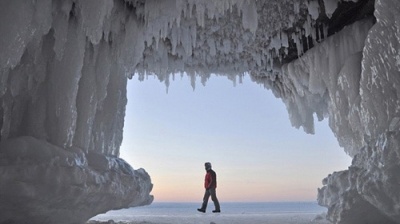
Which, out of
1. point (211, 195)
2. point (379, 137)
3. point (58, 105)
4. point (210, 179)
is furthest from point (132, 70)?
point (379, 137)

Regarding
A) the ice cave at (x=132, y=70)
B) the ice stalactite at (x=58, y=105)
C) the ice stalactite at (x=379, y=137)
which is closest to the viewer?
the ice stalactite at (x=379, y=137)

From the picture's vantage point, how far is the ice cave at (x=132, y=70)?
17.6 ft

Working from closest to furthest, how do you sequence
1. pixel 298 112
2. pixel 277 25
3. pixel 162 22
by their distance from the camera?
pixel 162 22 → pixel 277 25 → pixel 298 112

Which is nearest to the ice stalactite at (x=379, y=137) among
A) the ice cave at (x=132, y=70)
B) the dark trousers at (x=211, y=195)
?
the ice cave at (x=132, y=70)

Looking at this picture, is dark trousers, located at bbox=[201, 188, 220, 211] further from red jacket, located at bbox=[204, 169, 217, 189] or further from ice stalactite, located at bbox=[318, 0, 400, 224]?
ice stalactite, located at bbox=[318, 0, 400, 224]

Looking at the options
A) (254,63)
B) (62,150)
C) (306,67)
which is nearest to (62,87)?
(62,150)

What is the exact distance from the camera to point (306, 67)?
9523 millimetres

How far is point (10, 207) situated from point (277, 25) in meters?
6.37

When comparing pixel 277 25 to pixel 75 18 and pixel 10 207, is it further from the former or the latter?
pixel 10 207

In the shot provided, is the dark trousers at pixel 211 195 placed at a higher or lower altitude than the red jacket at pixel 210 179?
lower

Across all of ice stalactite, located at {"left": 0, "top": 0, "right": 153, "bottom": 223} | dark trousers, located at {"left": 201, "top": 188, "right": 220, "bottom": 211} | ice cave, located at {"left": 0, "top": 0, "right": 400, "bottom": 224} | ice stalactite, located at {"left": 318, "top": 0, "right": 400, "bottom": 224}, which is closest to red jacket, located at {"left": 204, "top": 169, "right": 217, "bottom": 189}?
dark trousers, located at {"left": 201, "top": 188, "right": 220, "bottom": 211}

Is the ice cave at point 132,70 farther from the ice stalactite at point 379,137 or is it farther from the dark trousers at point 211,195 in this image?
the dark trousers at point 211,195

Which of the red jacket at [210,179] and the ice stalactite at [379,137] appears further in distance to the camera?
the red jacket at [210,179]

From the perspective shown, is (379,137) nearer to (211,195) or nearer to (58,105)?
(58,105)
